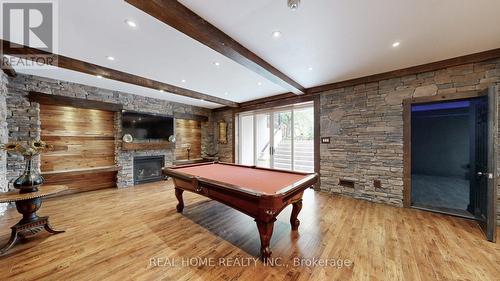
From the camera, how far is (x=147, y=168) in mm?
5480

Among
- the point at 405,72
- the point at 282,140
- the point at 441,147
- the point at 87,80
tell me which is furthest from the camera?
the point at 282,140

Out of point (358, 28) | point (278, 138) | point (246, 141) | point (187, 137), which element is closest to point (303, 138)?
point (278, 138)

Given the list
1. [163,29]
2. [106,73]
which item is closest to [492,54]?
[163,29]

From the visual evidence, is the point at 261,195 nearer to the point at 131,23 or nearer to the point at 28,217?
the point at 131,23

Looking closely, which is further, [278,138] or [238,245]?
[278,138]

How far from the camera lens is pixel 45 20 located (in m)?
2.04

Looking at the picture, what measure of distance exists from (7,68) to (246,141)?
5749 mm

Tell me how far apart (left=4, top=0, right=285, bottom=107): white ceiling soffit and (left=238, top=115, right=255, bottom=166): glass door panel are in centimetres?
240

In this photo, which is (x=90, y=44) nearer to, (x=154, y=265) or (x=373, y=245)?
(x=154, y=265)

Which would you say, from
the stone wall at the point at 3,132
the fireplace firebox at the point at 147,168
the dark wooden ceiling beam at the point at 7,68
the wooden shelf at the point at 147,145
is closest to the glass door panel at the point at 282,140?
the wooden shelf at the point at 147,145

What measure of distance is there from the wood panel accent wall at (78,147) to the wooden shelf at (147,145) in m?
0.48

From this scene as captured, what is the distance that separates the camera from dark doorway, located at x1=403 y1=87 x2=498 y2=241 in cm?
238

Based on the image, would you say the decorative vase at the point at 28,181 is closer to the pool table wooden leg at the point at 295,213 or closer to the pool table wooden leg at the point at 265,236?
the pool table wooden leg at the point at 265,236

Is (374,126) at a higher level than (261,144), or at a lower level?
higher
